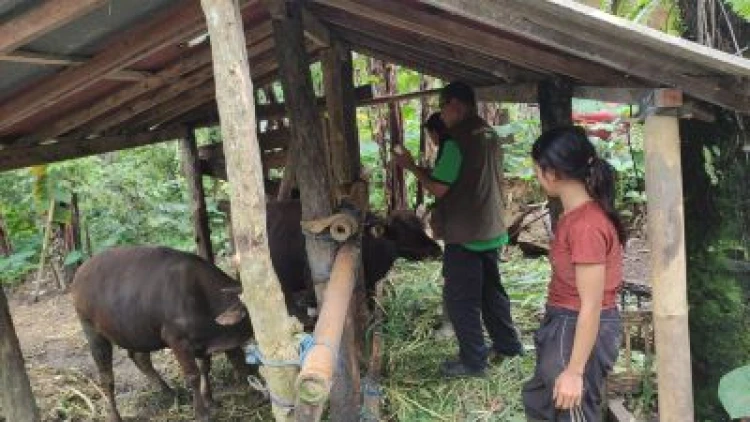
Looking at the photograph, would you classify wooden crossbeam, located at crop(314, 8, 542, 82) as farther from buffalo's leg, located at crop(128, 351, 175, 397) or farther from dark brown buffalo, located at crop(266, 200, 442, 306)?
buffalo's leg, located at crop(128, 351, 175, 397)

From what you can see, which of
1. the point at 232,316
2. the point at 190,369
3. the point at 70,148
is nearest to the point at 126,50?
the point at 232,316

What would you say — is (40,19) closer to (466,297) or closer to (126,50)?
(126,50)

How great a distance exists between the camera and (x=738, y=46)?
3.45 metres

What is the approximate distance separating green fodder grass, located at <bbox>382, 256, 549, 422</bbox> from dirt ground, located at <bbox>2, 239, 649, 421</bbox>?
1081mm

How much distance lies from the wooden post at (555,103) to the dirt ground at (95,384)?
9.62 ft

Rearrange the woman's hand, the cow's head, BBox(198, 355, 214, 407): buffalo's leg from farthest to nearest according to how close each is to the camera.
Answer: the cow's head → BBox(198, 355, 214, 407): buffalo's leg → the woman's hand

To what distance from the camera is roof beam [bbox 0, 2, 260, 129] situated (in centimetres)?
391

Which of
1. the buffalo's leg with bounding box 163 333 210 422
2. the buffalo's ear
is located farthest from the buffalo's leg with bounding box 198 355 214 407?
the buffalo's ear

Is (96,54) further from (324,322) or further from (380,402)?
(380,402)

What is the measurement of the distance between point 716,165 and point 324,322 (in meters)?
2.15

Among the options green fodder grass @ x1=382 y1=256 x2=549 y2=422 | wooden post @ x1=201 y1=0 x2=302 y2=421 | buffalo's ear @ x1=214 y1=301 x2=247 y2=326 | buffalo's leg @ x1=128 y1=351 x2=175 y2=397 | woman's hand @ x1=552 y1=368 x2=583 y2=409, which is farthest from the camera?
buffalo's leg @ x1=128 y1=351 x2=175 y2=397

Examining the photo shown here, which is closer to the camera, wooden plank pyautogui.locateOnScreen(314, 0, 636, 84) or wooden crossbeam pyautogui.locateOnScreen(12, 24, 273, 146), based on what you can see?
wooden plank pyautogui.locateOnScreen(314, 0, 636, 84)

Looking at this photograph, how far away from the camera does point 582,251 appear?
2.85 meters

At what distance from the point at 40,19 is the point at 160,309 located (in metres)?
2.62
